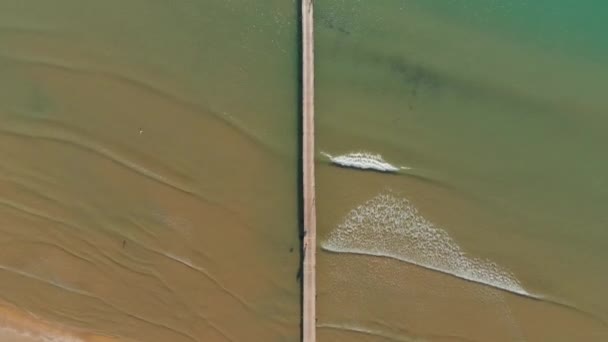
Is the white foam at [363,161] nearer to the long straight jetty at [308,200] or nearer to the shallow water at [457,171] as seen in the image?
the shallow water at [457,171]

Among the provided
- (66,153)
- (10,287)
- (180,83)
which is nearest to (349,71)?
(180,83)

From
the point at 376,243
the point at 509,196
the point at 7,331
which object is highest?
the point at 509,196

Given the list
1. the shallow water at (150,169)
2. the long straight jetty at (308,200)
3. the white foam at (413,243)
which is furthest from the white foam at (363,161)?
the shallow water at (150,169)

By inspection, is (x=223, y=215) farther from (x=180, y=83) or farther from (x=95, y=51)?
(x=95, y=51)

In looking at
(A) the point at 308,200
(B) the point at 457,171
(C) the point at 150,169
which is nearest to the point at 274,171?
(A) the point at 308,200

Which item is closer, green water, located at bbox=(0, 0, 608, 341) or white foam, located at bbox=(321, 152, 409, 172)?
green water, located at bbox=(0, 0, 608, 341)

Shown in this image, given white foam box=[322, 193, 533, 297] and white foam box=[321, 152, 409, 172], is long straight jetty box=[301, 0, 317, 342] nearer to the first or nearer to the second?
white foam box=[321, 152, 409, 172]

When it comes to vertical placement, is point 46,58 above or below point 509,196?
above

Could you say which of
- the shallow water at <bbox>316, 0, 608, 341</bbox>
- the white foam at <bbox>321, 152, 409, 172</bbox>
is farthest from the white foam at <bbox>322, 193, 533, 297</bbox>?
the white foam at <bbox>321, 152, 409, 172</bbox>

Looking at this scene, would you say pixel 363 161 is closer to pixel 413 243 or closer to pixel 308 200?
pixel 308 200
